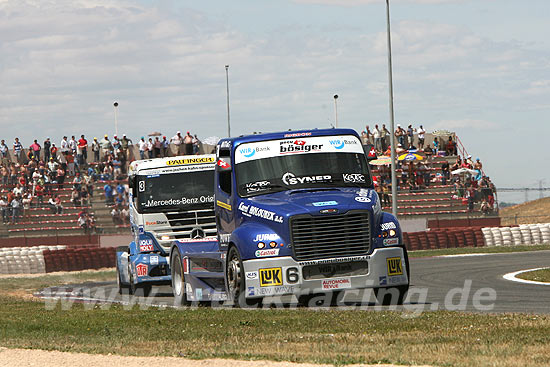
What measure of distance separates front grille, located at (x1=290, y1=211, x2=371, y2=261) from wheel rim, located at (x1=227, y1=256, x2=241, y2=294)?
989 mm

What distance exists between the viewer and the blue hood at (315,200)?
14.2 m

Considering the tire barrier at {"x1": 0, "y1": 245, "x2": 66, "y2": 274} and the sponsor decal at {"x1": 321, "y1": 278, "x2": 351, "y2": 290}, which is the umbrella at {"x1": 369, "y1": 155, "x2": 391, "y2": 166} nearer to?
the tire barrier at {"x1": 0, "y1": 245, "x2": 66, "y2": 274}

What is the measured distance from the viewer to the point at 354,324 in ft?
39.4

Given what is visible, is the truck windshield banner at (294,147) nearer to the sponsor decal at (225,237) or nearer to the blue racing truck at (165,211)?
the sponsor decal at (225,237)

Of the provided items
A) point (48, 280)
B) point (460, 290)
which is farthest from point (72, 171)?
point (460, 290)

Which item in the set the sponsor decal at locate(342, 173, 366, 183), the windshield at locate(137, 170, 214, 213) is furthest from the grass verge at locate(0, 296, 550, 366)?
the windshield at locate(137, 170, 214, 213)

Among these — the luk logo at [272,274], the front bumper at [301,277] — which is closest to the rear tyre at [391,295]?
the front bumper at [301,277]

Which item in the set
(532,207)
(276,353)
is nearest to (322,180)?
(276,353)

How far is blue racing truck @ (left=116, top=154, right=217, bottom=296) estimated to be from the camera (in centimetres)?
2077

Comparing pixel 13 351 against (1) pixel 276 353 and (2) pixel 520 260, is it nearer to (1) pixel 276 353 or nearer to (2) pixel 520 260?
(1) pixel 276 353

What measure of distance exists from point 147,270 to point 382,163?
25.2 metres

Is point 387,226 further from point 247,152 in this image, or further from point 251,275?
point 247,152

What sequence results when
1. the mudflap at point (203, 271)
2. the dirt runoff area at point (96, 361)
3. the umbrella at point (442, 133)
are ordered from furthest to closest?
the umbrella at point (442, 133) → the mudflap at point (203, 271) → the dirt runoff area at point (96, 361)

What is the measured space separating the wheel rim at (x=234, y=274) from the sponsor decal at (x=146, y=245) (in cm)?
598
